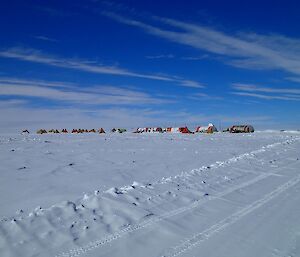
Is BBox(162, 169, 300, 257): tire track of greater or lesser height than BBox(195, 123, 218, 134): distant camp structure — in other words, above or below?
below

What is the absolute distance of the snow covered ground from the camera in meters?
5.44

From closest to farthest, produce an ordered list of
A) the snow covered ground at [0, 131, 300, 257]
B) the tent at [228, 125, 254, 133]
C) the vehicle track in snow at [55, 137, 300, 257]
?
the vehicle track in snow at [55, 137, 300, 257] → the snow covered ground at [0, 131, 300, 257] → the tent at [228, 125, 254, 133]

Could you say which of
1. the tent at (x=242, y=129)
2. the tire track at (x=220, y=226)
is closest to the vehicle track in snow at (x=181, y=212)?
the tire track at (x=220, y=226)

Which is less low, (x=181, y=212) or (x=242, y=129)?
(x=242, y=129)

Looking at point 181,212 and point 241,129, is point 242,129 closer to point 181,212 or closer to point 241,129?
point 241,129

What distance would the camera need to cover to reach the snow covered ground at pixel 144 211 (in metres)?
5.44

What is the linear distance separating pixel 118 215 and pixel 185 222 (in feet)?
3.78

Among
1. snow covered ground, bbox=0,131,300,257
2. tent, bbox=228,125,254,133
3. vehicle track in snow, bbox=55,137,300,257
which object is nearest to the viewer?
vehicle track in snow, bbox=55,137,300,257

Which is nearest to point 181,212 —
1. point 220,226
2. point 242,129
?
point 220,226

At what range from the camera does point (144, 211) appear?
716 cm

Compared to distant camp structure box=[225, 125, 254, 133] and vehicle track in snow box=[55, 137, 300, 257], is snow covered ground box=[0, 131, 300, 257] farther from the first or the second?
distant camp structure box=[225, 125, 254, 133]

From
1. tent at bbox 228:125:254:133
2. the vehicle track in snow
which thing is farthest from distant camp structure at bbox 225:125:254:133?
the vehicle track in snow

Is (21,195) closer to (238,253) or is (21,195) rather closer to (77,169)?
(77,169)

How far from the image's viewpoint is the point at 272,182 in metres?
10.8
